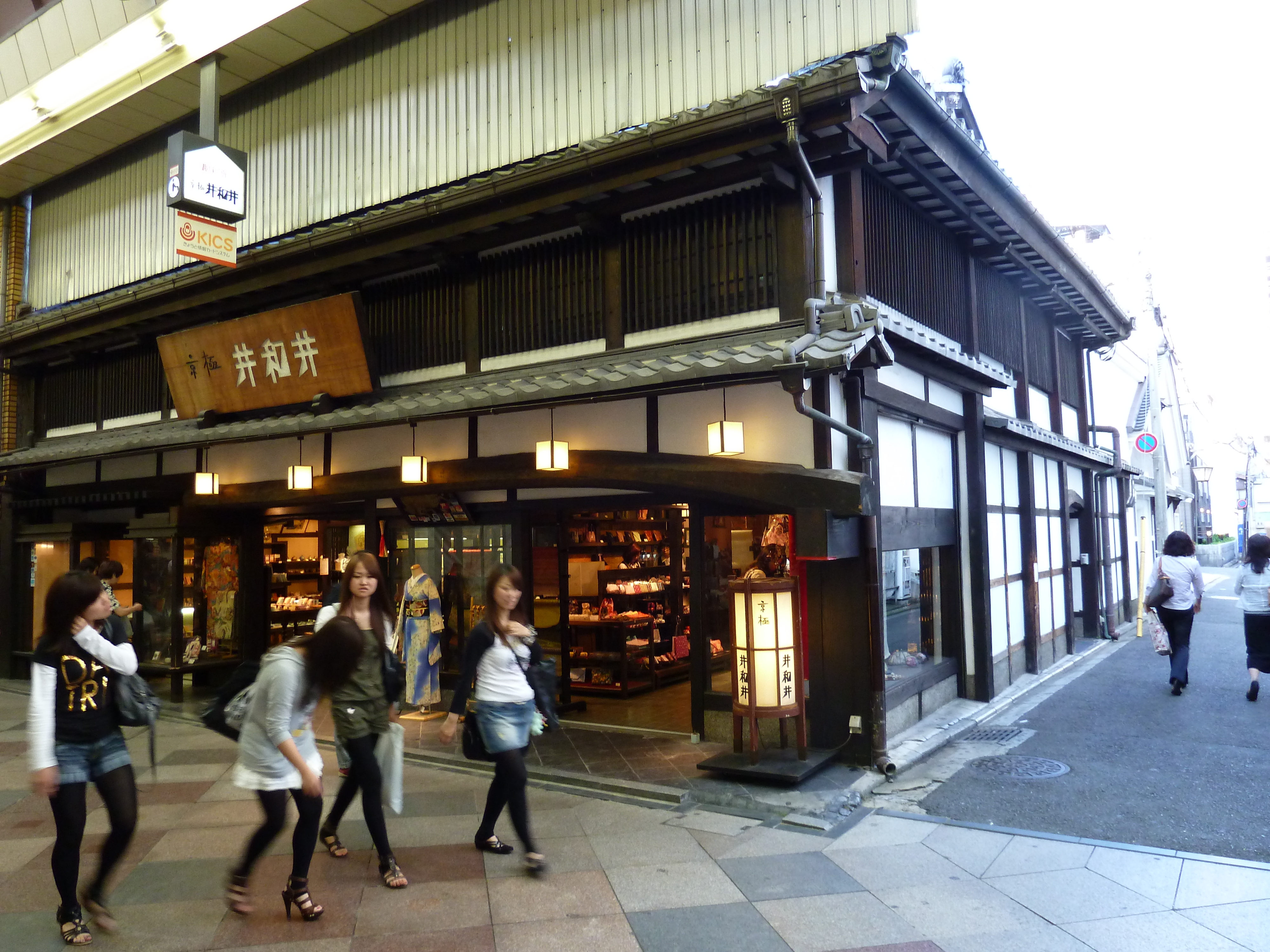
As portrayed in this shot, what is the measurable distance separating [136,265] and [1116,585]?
71.0ft

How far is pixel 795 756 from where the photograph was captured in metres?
8.12

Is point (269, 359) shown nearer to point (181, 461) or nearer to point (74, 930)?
point (181, 461)

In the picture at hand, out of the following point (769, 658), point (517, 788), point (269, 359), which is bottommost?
point (517, 788)

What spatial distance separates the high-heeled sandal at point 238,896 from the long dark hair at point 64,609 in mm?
1689

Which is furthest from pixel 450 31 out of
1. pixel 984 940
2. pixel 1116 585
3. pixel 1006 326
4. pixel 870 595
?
pixel 1116 585

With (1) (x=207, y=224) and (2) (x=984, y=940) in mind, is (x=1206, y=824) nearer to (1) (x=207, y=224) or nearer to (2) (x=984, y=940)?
(2) (x=984, y=940)

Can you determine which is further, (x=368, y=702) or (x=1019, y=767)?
(x=1019, y=767)

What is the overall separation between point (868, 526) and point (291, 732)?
5.53m

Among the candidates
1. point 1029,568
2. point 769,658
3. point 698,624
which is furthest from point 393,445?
point 1029,568

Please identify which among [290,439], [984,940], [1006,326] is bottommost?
[984,940]

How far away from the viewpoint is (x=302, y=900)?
514 cm

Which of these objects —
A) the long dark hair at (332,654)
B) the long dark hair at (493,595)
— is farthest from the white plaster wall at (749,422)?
the long dark hair at (332,654)

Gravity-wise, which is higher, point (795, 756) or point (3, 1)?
point (3, 1)

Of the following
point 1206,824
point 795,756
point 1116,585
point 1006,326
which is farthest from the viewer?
point 1116,585
